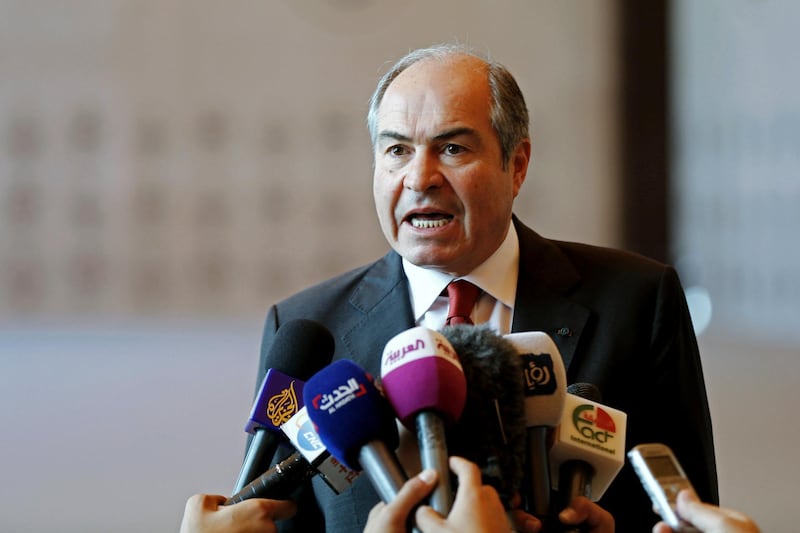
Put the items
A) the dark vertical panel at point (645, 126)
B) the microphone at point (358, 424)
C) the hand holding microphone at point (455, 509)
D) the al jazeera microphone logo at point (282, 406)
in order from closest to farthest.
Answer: the hand holding microphone at point (455, 509) → the microphone at point (358, 424) → the al jazeera microphone logo at point (282, 406) → the dark vertical panel at point (645, 126)

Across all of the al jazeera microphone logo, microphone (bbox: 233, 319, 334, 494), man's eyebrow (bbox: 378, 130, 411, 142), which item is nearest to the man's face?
man's eyebrow (bbox: 378, 130, 411, 142)

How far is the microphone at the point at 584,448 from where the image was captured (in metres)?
1.41

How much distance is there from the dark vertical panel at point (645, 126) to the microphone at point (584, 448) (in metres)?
2.93

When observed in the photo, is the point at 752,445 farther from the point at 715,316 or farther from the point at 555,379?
the point at 555,379

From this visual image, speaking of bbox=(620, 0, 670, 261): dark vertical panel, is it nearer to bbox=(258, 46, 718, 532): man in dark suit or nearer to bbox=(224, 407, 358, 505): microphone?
bbox=(258, 46, 718, 532): man in dark suit

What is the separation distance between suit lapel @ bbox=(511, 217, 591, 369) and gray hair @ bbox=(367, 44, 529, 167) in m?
0.23

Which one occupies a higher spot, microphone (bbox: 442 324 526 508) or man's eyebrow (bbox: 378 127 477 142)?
man's eyebrow (bbox: 378 127 477 142)

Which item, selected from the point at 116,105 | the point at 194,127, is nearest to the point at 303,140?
the point at 194,127

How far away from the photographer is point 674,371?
2012mm

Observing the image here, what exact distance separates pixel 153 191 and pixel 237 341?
2.36 feet

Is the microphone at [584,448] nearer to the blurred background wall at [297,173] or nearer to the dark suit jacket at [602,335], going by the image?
the dark suit jacket at [602,335]

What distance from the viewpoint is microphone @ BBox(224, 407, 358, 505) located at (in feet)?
4.58

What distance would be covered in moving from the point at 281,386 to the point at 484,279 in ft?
2.22

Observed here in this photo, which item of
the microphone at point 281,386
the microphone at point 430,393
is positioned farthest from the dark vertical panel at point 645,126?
the microphone at point 430,393
